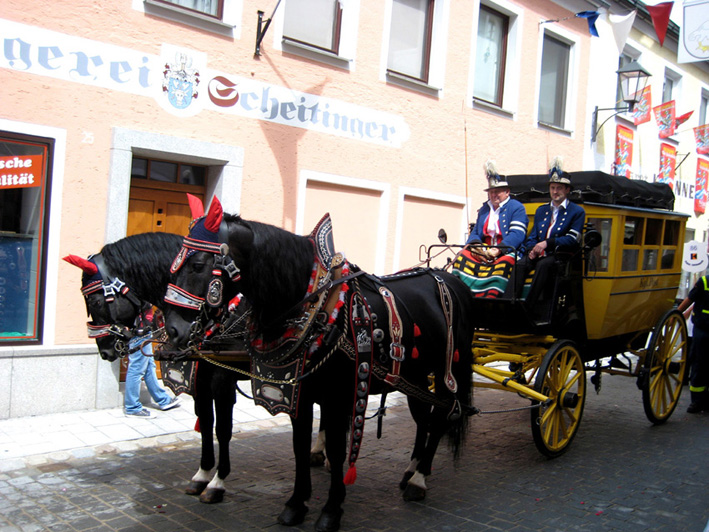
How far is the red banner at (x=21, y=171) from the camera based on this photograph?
5.86 metres

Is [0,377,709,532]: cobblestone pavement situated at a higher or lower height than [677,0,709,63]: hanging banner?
lower

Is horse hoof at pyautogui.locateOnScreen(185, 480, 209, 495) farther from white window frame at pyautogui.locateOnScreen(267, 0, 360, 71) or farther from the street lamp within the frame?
the street lamp

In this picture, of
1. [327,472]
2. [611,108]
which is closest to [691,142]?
[611,108]

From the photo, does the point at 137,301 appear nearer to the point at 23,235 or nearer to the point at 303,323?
the point at 303,323

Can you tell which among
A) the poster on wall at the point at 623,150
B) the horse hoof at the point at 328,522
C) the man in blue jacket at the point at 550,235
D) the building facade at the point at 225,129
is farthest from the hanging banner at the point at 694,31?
the poster on wall at the point at 623,150

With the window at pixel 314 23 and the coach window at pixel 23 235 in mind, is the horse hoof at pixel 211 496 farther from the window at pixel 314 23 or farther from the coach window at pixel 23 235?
the window at pixel 314 23

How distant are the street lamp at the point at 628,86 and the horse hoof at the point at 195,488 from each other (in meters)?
10.6

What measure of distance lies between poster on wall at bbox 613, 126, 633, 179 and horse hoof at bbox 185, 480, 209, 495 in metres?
11.6

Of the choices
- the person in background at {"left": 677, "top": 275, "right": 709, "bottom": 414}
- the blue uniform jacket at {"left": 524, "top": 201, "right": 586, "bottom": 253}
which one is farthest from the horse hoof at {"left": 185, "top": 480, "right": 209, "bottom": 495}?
the person in background at {"left": 677, "top": 275, "right": 709, "bottom": 414}

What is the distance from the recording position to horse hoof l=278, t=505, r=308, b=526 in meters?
3.93

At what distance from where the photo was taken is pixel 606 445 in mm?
6027

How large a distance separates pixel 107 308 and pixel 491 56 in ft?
28.5

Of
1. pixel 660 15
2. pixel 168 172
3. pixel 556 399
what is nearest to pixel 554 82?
pixel 660 15

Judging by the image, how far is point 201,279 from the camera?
3.40 m
